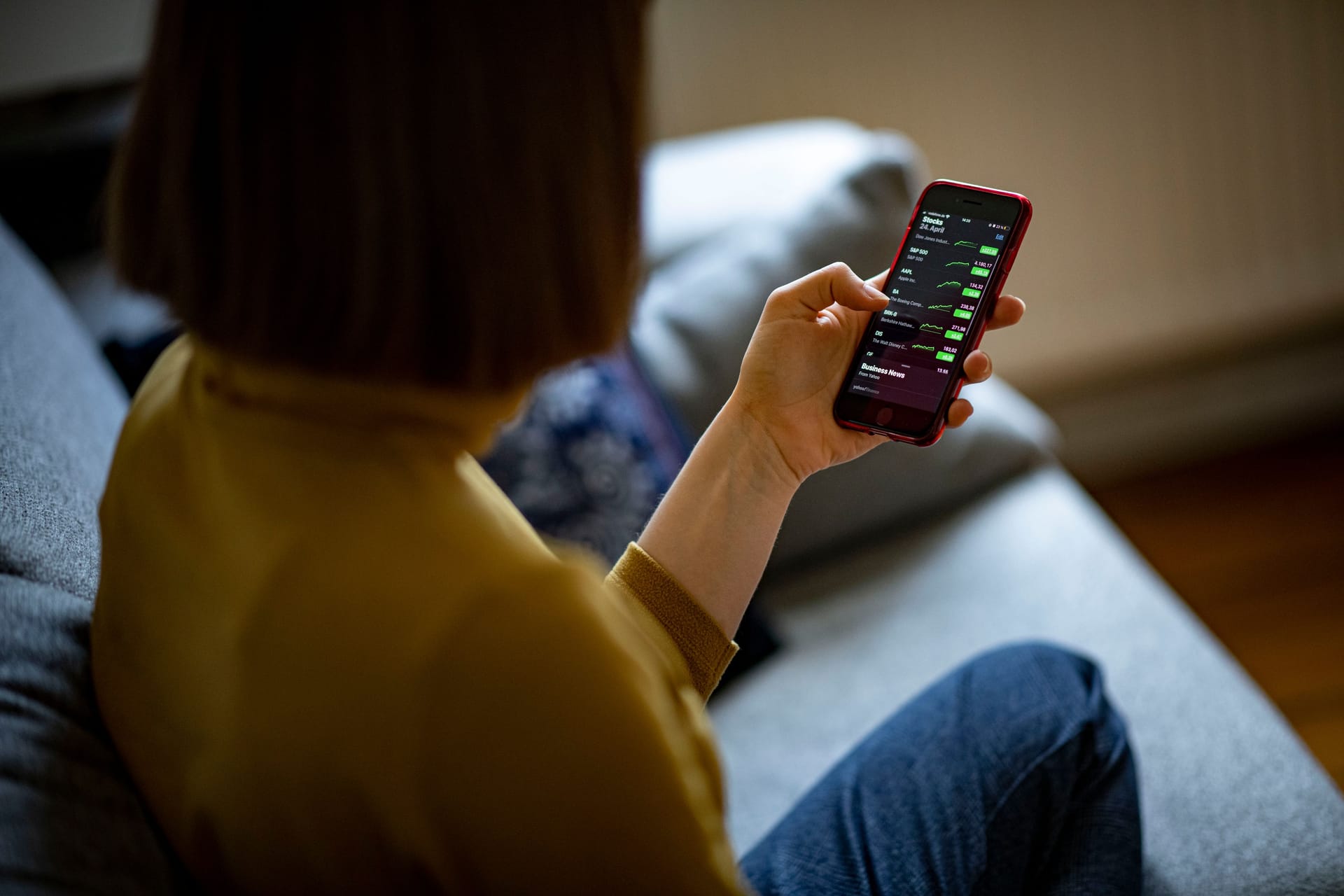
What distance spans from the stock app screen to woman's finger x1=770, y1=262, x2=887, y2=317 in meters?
0.03

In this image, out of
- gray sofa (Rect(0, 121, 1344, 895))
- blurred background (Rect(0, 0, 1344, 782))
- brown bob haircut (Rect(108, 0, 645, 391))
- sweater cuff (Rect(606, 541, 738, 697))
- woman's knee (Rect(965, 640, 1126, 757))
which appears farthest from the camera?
blurred background (Rect(0, 0, 1344, 782))

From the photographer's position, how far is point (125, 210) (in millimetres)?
486

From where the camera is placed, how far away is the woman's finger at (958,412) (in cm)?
76

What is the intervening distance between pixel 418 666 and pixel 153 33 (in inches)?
11.3

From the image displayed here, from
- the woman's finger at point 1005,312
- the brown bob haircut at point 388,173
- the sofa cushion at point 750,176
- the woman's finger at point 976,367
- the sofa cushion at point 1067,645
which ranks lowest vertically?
the sofa cushion at point 1067,645

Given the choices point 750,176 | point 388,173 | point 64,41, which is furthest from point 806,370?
point 64,41

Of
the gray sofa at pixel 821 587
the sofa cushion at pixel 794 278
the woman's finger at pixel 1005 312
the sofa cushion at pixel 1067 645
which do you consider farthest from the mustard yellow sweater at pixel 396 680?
the sofa cushion at pixel 794 278

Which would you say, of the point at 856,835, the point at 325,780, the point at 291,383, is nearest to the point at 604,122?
the point at 291,383

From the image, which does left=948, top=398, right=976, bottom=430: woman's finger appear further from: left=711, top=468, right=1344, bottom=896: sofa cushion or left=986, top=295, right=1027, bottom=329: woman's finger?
left=711, top=468, right=1344, bottom=896: sofa cushion

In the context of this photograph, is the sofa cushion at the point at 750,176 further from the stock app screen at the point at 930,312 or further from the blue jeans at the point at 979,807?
the blue jeans at the point at 979,807

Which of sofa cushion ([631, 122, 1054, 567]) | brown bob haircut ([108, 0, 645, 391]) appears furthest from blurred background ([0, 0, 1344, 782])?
brown bob haircut ([108, 0, 645, 391])

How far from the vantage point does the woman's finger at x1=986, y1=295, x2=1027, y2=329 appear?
0.77 m

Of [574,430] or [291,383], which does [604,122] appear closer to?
[291,383]

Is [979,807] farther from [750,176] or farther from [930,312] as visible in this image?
[750,176]
